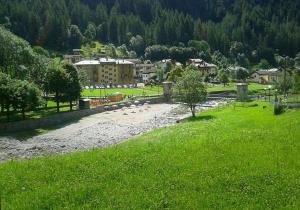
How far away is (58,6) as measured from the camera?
198m

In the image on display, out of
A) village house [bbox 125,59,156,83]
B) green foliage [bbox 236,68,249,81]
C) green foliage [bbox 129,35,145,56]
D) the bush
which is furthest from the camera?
green foliage [bbox 129,35,145,56]

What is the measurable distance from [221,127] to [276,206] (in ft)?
85.4

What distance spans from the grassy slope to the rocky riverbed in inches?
618

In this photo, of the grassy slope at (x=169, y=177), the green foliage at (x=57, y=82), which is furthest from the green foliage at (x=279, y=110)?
the green foliage at (x=57, y=82)

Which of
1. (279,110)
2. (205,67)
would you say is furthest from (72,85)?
(205,67)

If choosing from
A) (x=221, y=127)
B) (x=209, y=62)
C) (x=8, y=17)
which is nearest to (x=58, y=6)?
(x=8, y=17)

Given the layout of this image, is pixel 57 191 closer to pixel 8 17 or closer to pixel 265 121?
pixel 265 121

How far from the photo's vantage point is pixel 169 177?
25.7m

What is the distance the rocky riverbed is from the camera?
48062 mm

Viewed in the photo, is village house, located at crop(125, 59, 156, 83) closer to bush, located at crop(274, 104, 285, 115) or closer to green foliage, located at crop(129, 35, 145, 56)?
green foliage, located at crop(129, 35, 145, 56)

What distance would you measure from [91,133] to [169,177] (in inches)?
1384

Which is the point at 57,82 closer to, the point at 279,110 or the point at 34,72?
the point at 34,72

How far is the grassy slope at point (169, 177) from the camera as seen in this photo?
21875mm

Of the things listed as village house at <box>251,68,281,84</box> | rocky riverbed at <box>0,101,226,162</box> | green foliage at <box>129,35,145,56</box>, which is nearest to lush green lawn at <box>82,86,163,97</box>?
rocky riverbed at <box>0,101,226,162</box>
